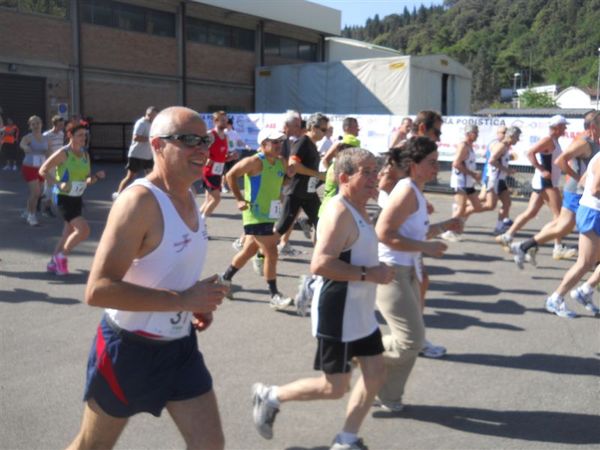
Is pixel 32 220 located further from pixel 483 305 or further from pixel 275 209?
pixel 483 305

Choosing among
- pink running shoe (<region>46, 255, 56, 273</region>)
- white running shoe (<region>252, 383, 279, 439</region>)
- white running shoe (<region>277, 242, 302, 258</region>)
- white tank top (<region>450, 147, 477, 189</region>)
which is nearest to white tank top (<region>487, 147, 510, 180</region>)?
white tank top (<region>450, 147, 477, 189</region>)

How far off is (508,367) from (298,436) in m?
2.09

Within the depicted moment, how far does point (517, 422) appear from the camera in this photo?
4262mm

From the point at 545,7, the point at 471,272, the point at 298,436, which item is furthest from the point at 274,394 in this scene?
the point at 545,7

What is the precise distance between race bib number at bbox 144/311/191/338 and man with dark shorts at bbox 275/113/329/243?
16.2 feet

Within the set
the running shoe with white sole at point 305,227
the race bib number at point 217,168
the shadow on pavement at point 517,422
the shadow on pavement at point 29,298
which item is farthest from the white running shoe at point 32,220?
the shadow on pavement at point 517,422

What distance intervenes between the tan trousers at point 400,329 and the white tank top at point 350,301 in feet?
1.76

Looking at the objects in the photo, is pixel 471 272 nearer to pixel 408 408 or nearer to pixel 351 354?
pixel 408 408

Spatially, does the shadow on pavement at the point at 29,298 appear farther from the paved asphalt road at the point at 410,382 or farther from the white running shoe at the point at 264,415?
the white running shoe at the point at 264,415

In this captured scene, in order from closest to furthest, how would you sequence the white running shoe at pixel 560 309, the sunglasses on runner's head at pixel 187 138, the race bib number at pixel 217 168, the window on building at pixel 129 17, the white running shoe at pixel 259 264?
the sunglasses on runner's head at pixel 187 138
the white running shoe at pixel 560 309
the white running shoe at pixel 259 264
the race bib number at pixel 217 168
the window on building at pixel 129 17

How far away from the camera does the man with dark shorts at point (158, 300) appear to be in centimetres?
251

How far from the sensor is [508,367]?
526cm

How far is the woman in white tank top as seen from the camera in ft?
13.8

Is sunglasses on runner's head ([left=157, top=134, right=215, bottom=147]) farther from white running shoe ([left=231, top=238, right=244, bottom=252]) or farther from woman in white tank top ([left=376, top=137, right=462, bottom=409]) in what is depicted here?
white running shoe ([left=231, top=238, right=244, bottom=252])
